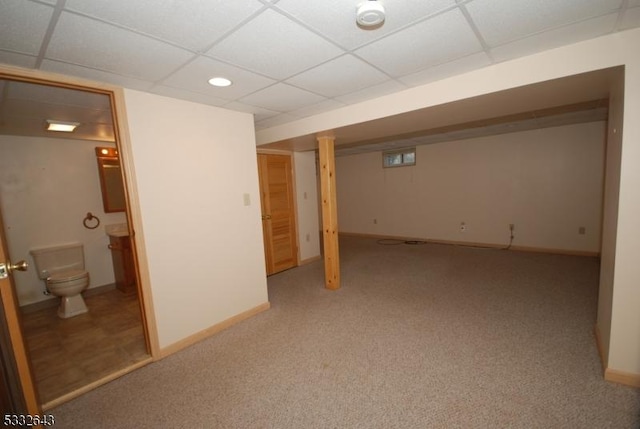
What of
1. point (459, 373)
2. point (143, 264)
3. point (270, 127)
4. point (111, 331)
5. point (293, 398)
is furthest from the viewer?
point (270, 127)

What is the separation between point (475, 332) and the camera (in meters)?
2.49

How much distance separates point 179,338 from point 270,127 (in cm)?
272

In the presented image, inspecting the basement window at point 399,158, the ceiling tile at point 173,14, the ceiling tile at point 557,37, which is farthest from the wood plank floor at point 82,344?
the basement window at point 399,158

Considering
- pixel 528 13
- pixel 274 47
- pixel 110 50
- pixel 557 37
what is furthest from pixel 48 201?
pixel 557 37

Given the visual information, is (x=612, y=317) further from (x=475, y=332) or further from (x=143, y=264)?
(x=143, y=264)

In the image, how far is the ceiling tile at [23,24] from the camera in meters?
1.15

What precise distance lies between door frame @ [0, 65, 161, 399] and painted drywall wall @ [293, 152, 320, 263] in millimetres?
2918

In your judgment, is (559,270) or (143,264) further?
(559,270)

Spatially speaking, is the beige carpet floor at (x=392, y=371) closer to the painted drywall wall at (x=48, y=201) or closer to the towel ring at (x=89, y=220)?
the painted drywall wall at (x=48, y=201)

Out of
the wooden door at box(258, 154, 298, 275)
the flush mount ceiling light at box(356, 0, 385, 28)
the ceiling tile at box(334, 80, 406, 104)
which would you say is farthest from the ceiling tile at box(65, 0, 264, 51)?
the wooden door at box(258, 154, 298, 275)

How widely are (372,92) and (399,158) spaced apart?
171 inches

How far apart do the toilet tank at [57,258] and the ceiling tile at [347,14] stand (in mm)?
4170

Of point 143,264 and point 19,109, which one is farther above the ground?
point 19,109

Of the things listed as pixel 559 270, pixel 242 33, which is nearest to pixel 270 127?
pixel 242 33
